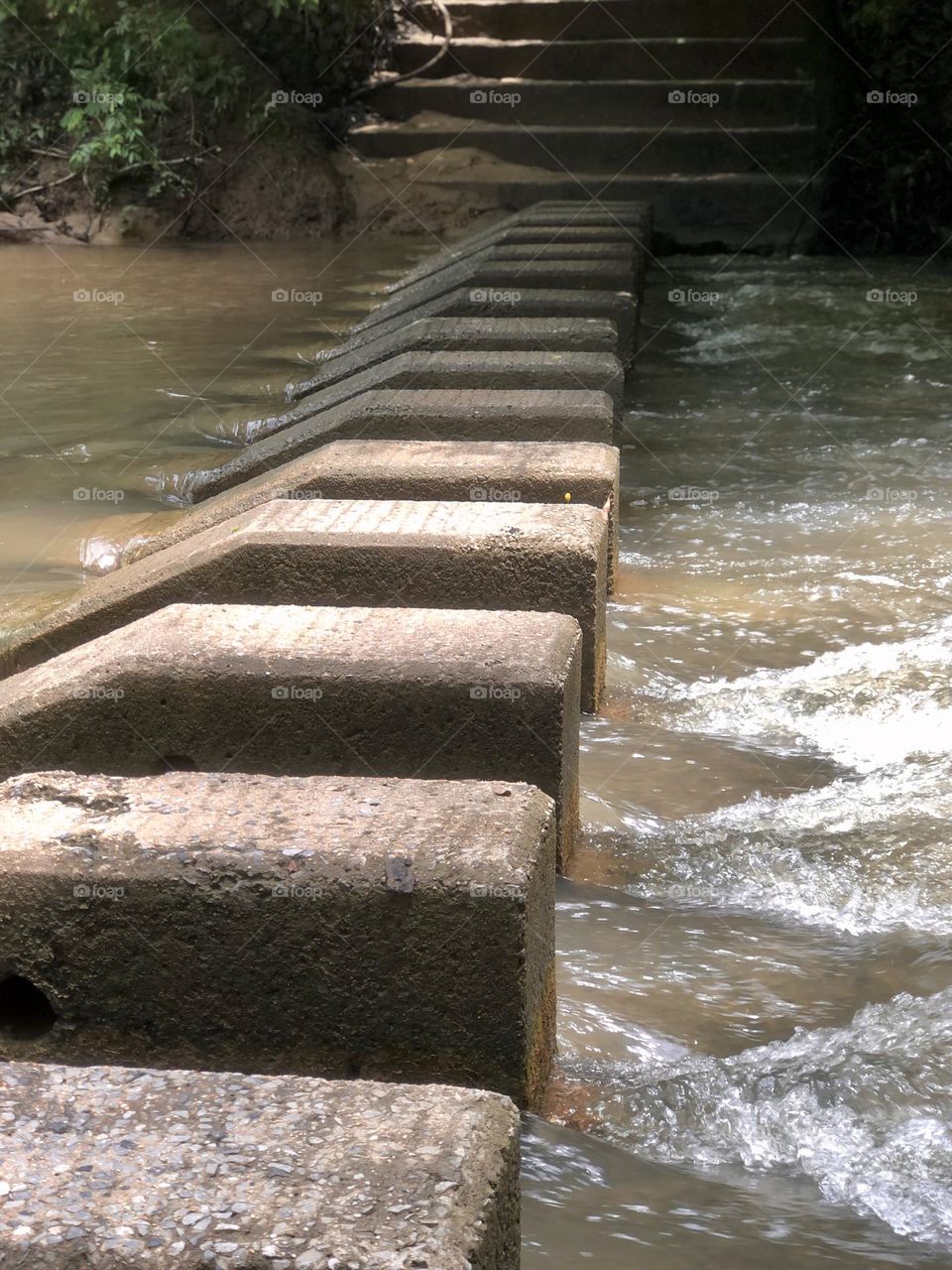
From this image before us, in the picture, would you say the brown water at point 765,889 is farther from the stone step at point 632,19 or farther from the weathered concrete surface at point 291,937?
the stone step at point 632,19

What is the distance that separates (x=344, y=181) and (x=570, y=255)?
356 centimetres

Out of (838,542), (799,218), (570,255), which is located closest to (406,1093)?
(838,542)

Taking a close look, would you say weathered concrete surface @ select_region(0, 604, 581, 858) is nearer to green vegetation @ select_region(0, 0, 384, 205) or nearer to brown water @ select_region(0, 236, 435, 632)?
brown water @ select_region(0, 236, 435, 632)

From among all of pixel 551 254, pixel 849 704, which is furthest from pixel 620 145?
pixel 849 704

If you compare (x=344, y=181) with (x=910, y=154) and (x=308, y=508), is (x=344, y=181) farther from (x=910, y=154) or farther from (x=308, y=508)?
(x=308, y=508)

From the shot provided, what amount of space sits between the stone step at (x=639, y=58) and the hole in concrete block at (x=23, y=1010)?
31.6 feet

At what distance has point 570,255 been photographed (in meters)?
7.49

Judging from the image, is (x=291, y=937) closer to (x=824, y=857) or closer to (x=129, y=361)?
(x=824, y=857)

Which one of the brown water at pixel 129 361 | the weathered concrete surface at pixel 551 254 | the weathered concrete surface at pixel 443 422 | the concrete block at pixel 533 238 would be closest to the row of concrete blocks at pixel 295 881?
the weathered concrete surface at pixel 443 422

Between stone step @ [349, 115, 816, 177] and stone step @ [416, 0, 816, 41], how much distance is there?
87 centimetres

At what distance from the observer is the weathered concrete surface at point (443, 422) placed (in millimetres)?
4598

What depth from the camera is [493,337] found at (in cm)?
575

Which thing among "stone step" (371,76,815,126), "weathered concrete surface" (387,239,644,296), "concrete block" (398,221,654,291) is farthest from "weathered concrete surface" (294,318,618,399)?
"stone step" (371,76,815,126)

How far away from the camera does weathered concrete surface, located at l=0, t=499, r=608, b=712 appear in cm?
340
